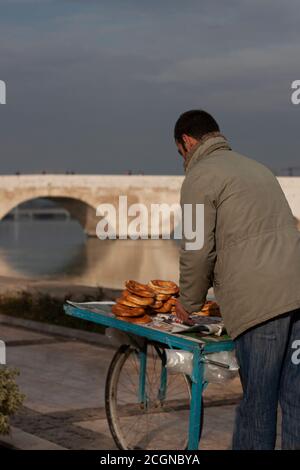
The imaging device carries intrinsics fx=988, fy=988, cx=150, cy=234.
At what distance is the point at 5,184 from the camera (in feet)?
214

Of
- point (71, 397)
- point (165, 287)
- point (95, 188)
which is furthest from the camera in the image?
point (95, 188)

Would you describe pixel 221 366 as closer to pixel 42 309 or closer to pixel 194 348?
pixel 194 348

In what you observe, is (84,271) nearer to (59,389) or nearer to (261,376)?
(59,389)

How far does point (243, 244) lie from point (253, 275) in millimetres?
139

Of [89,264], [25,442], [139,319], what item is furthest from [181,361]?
[89,264]

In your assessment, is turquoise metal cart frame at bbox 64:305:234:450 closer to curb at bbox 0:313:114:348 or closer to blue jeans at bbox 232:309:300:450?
blue jeans at bbox 232:309:300:450

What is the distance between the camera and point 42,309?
1245 cm

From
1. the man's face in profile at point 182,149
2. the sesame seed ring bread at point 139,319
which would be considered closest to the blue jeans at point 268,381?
the sesame seed ring bread at point 139,319

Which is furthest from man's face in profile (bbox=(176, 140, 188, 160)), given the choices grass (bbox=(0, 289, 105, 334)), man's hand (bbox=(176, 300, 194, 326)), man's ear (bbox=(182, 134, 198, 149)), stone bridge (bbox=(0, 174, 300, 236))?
stone bridge (bbox=(0, 174, 300, 236))

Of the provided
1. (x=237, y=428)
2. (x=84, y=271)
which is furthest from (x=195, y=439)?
(x=84, y=271)

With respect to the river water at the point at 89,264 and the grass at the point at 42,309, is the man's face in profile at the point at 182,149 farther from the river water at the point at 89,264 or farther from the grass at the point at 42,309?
the river water at the point at 89,264

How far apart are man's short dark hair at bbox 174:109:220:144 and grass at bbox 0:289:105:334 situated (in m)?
6.66

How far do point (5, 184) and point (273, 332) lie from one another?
62.1 metres
